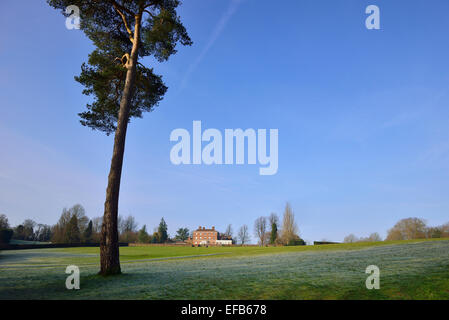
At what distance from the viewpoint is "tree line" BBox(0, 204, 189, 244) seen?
2240 inches

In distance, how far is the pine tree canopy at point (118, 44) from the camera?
512 inches

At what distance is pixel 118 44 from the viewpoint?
14.6 meters

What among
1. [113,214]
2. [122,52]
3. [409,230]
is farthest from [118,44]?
[409,230]

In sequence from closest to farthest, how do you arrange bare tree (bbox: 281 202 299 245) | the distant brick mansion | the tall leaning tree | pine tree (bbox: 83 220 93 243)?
the tall leaning tree
bare tree (bbox: 281 202 299 245)
pine tree (bbox: 83 220 93 243)
the distant brick mansion

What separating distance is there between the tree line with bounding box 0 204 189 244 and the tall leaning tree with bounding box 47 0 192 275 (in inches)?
1127

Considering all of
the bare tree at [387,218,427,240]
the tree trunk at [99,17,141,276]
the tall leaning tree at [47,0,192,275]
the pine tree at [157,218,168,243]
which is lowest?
the pine tree at [157,218,168,243]

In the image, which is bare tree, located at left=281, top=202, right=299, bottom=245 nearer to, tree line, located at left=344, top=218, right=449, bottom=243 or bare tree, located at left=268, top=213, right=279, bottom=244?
bare tree, located at left=268, top=213, right=279, bottom=244

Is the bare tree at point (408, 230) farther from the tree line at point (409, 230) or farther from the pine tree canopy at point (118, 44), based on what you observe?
the pine tree canopy at point (118, 44)

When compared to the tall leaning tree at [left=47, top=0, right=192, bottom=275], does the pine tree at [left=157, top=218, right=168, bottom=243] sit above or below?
below

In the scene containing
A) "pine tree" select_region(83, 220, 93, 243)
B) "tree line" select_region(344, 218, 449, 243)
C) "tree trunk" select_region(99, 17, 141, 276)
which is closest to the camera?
"tree trunk" select_region(99, 17, 141, 276)

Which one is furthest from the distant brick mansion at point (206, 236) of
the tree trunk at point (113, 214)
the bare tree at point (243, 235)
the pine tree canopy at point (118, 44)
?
the tree trunk at point (113, 214)

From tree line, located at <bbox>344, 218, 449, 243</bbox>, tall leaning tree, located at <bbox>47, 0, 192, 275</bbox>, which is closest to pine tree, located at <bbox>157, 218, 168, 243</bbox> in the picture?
tree line, located at <bbox>344, 218, 449, 243</bbox>

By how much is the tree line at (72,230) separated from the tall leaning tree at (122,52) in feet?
93.9
